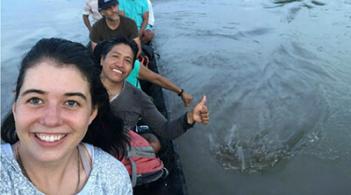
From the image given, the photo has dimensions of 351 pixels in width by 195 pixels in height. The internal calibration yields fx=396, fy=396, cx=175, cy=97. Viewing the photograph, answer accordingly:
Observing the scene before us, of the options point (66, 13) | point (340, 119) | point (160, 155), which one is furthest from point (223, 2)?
point (160, 155)

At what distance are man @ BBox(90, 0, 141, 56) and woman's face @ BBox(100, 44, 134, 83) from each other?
1.53 meters

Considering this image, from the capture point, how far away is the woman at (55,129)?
1.47 meters

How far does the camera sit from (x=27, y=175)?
4.98ft

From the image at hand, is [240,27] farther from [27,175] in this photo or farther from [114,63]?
[27,175]

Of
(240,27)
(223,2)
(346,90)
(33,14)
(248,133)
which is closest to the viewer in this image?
(248,133)

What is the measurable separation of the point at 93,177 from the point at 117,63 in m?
1.45

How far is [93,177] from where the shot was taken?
1625 mm

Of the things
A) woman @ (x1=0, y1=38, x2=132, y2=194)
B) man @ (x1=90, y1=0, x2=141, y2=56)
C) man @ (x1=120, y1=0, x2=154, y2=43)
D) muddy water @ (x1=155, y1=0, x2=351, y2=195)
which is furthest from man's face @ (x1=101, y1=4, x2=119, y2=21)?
woman @ (x1=0, y1=38, x2=132, y2=194)

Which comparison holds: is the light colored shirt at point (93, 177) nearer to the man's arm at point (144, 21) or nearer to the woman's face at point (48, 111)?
the woman's face at point (48, 111)

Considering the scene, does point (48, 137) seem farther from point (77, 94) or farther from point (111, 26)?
point (111, 26)

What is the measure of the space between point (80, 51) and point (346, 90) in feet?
18.0

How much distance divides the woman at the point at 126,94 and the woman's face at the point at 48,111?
1301 mm

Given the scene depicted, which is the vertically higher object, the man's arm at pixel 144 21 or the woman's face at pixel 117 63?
the woman's face at pixel 117 63

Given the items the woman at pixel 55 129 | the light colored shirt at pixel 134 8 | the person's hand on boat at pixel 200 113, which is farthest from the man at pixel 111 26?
the woman at pixel 55 129
